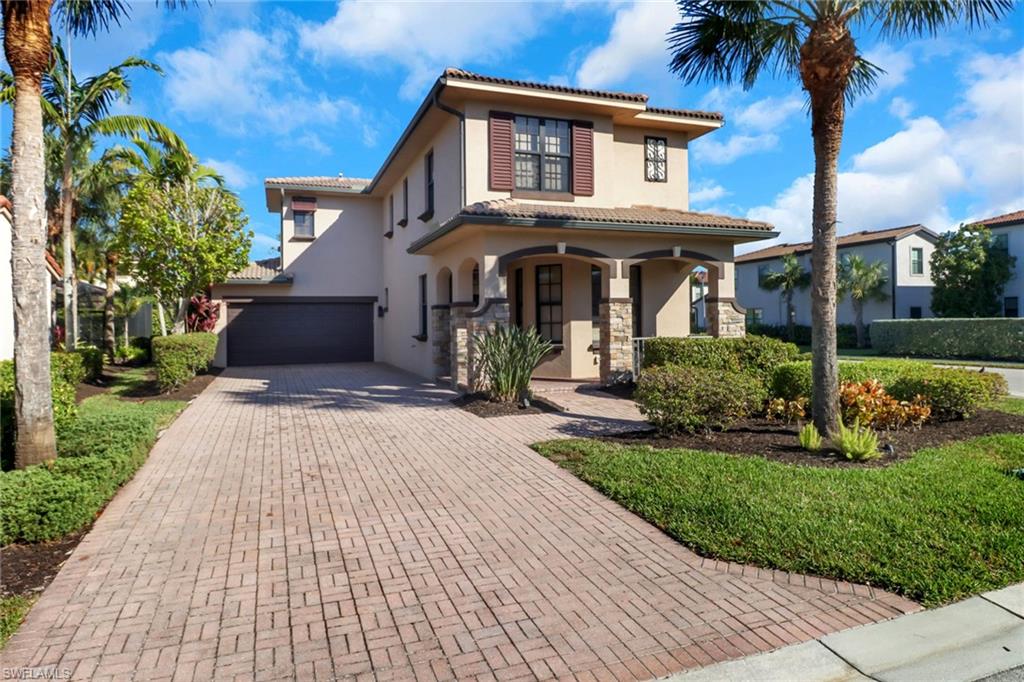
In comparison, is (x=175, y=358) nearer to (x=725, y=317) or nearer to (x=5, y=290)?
(x=5, y=290)

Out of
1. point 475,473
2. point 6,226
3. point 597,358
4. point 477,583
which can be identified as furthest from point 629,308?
point 6,226

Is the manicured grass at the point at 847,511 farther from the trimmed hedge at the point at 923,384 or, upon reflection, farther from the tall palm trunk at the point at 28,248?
the tall palm trunk at the point at 28,248

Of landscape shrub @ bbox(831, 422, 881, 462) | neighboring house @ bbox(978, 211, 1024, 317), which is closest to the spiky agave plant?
landscape shrub @ bbox(831, 422, 881, 462)

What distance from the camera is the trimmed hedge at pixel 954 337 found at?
915 inches

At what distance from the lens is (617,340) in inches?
509

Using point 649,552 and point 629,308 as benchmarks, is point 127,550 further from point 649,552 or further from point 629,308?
point 629,308

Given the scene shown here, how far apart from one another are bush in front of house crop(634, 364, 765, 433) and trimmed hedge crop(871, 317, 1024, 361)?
2188cm

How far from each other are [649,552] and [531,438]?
403 centimetres

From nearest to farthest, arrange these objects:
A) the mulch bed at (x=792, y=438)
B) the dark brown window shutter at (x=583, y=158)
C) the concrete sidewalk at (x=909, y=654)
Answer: the concrete sidewalk at (x=909, y=654) → the mulch bed at (x=792, y=438) → the dark brown window shutter at (x=583, y=158)

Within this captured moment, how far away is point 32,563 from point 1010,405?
14357mm

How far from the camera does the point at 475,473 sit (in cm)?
683

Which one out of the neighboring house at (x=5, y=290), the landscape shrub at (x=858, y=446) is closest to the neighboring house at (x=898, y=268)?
the landscape shrub at (x=858, y=446)

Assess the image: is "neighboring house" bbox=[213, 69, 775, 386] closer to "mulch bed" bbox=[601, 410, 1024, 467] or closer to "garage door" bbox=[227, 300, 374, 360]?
"garage door" bbox=[227, 300, 374, 360]

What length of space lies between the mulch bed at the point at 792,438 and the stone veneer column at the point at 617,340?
3984 mm
